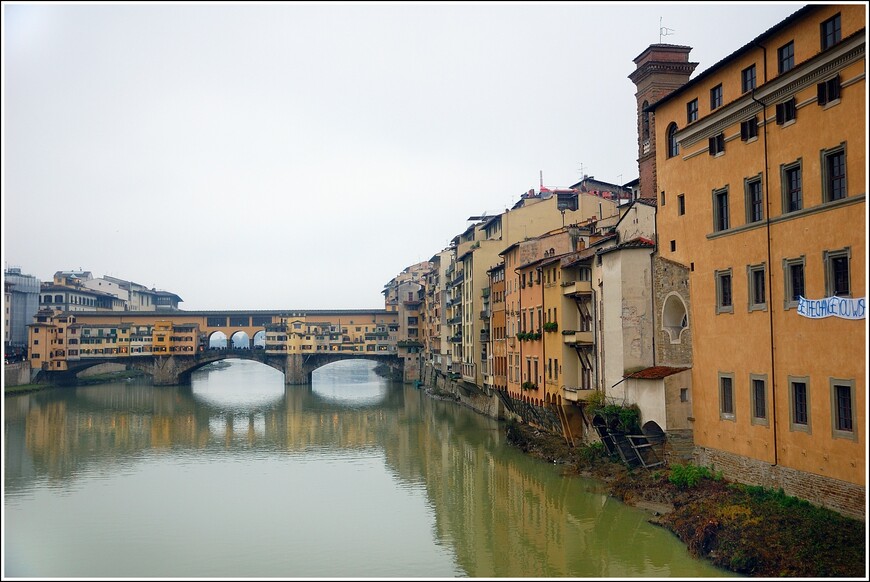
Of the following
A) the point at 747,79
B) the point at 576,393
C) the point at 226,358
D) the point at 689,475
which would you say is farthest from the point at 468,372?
the point at 226,358

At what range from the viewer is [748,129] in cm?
2194

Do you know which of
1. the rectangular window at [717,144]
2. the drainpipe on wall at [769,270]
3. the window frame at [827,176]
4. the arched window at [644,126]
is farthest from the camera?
the arched window at [644,126]

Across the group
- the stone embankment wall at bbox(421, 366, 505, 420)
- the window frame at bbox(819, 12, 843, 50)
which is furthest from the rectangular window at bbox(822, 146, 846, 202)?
the stone embankment wall at bbox(421, 366, 505, 420)

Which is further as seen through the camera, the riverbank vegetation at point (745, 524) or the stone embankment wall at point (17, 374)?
the stone embankment wall at point (17, 374)

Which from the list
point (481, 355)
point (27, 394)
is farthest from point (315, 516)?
point (27, 394)

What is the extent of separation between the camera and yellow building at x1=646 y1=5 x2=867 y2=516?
702 inches

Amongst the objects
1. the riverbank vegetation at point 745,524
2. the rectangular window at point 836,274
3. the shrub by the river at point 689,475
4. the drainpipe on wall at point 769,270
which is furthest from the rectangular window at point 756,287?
the shrub by the river at point 689,475

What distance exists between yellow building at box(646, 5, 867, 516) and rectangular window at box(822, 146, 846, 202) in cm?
3

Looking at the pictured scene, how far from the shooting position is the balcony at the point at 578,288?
32.0m

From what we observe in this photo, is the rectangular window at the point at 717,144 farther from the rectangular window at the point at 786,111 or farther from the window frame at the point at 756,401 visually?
the window frame at the point at 756,401

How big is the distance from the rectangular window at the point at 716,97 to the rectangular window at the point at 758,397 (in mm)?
8403

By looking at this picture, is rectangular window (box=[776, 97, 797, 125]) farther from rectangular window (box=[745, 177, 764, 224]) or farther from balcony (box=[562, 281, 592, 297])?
Result: balcony (box=[562, 281, 592, 297])

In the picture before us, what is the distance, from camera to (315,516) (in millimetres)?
26797

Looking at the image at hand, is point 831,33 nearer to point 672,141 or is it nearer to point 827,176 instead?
point 827,176
